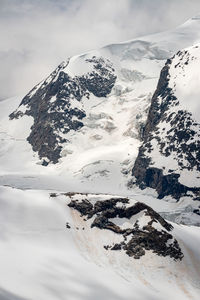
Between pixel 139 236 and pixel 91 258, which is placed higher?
pixel 139 236

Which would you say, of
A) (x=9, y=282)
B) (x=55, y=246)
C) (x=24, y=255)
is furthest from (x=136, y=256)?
(x=9, y=282)

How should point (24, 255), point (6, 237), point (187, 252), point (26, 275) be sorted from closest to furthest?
point (26, 275) < point (24, 255) < point (6, 237) < point (187, 252)

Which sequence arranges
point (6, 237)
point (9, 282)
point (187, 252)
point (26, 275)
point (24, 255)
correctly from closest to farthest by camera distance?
point (9, 282), point (26, 275), point (24, 255), point (6, 237), point (187, 252)

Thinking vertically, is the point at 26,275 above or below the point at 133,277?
below

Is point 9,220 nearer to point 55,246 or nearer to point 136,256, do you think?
point 55,246

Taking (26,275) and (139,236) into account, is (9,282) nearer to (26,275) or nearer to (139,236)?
(26,275)

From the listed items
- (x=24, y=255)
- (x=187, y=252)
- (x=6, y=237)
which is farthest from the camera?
(x=187, y=252)

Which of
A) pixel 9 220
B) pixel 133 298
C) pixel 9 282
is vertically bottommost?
pixel 9 282

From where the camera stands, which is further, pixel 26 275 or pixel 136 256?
pixel 136 256

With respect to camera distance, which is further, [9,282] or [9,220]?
[9,220]

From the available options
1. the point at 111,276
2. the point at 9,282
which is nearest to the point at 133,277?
the point at 111,276
